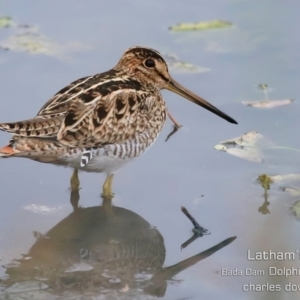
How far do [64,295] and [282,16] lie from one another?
5153 millimetres

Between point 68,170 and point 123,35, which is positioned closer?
point 68,170

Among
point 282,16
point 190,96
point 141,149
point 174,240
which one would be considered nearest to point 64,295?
point 174,240

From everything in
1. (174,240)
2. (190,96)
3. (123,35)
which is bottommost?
(174,240)

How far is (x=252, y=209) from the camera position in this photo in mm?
6121

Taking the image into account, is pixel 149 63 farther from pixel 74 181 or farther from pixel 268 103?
pixel 268 103

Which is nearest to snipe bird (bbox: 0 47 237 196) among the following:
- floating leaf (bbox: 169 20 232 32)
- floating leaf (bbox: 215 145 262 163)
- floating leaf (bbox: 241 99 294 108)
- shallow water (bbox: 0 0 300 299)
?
shallow water (bbox: 0 0 300 299)

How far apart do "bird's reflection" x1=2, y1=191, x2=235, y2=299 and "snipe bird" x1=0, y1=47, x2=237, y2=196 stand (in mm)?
380

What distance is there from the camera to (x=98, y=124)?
6059mm

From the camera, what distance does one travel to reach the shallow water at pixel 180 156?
17.2 ft

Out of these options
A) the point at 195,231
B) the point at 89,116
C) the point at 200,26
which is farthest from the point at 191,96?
the point at 200,26

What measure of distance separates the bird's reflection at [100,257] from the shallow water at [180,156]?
22mm

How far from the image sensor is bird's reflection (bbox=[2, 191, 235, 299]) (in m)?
5.11

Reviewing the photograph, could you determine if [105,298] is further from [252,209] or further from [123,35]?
[123,35]

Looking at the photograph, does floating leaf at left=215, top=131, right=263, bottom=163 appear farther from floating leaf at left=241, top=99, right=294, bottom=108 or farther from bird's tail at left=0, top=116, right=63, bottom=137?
bird's tail at left=0, top=116, right=63, bottom=137
